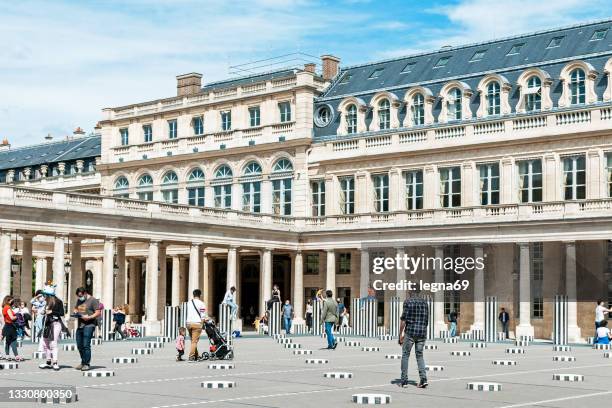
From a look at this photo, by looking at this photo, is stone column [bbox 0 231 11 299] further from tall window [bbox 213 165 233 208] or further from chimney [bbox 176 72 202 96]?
chimney [bbox 176 72 202 96]

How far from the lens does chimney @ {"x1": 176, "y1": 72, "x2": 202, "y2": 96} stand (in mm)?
72500

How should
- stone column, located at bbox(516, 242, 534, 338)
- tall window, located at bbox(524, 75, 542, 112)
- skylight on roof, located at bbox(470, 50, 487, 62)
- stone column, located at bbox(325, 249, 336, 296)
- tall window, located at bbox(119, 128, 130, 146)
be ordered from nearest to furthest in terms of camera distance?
1. stone column, located at bbox(516, 242, 534, 338)
2. tall window, located at bbox(524, 75, 542, 112)
3. skylight on roof, located at bbox(470, 50, 487, 62)
4. stone column, located at bbox(325, 249, 336, 296)
5. tall window, located at bbox(119, 128, 130, 146)

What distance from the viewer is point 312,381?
20344mm

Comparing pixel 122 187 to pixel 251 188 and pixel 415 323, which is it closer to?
pixel 251 188

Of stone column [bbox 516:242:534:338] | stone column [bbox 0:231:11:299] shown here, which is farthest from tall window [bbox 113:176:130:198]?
stone column [bbox 516:242:534:338]

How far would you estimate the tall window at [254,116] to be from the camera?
213ft

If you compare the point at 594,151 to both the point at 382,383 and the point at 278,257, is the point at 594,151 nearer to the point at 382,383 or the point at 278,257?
the point at 278,257

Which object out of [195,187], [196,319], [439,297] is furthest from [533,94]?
[196,319]

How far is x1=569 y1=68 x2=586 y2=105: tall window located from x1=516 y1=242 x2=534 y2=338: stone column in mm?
7663

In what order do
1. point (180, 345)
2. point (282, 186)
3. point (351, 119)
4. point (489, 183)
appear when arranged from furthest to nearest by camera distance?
point (282, 186) < point (351, 119) < point (489, 183) < point (180, 345)

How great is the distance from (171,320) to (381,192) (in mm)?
22583

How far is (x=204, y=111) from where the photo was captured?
67.4 metres

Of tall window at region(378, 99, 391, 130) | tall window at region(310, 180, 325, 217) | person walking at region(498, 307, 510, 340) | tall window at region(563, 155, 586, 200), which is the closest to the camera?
person walking at region(498, 307, 510, 340)

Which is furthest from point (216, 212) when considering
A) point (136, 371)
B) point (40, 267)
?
point (136, 371)
